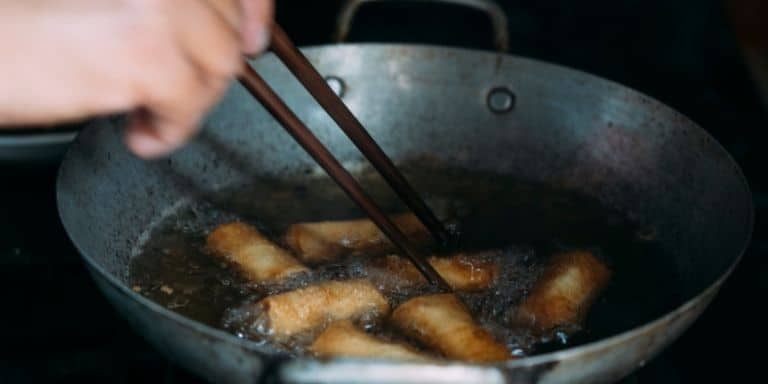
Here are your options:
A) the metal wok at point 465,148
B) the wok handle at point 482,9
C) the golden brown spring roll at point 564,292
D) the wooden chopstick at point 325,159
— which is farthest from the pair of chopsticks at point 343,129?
the wok handle at point 482,9

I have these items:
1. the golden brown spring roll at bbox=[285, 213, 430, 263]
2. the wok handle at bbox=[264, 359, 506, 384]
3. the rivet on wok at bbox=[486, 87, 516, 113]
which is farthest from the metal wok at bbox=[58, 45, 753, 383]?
the wok handle at bbox=[264, 359, 506, 384]

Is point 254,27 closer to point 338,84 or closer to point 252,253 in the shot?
point 252,253

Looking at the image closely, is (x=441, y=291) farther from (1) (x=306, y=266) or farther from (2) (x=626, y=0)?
(2) (x=626, y=0)

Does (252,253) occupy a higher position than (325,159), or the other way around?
(325,159)

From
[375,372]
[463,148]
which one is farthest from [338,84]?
[375,372]

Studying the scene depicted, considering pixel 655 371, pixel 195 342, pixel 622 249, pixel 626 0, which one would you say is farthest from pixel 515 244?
pixel 626 0
